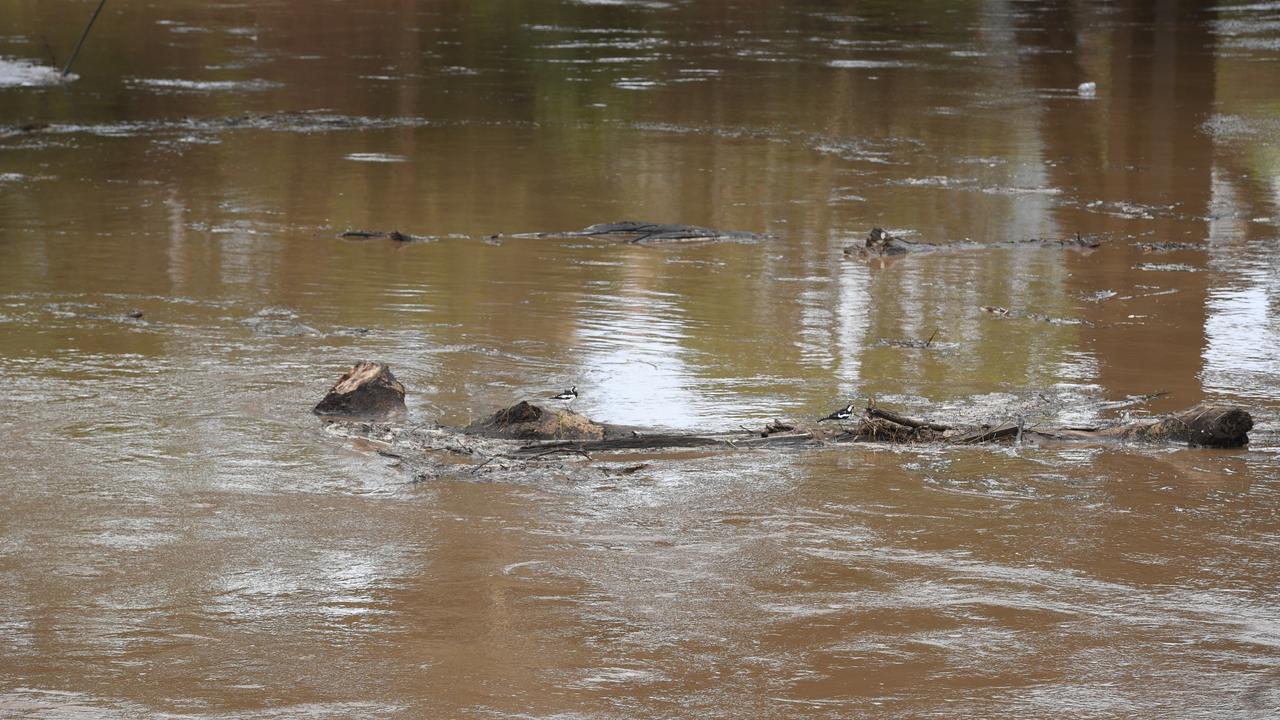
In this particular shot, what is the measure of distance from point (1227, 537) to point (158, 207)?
35.3 feet

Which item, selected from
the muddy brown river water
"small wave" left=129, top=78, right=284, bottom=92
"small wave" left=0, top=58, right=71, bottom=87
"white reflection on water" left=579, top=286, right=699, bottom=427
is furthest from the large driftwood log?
"small wave" left=0, top=58, right=71, bottom=87

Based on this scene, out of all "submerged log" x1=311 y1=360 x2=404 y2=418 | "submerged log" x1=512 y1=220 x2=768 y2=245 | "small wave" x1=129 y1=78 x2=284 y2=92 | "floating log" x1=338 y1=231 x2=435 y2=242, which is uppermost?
"small wave" x1=129 y1=78 x2=284 y2=92

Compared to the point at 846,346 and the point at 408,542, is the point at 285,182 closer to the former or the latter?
the point at 846,346

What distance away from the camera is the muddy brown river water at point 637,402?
5738mm

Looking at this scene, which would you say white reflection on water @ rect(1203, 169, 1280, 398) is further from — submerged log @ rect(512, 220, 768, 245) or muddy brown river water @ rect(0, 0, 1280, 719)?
submerged log @ rect(512, 220, 768, 245)

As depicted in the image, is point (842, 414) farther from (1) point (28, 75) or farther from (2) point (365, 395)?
(1) point (28, 75)

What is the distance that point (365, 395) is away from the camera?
336 inches

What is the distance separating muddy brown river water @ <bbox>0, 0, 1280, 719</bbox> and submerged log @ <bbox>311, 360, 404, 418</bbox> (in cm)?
19

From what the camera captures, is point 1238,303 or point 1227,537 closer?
point 1227,537

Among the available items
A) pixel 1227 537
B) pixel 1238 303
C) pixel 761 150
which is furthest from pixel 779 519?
pixel 761 150

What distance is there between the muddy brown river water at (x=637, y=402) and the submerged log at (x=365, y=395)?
19cm

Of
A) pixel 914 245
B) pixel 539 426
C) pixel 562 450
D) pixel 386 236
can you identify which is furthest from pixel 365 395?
pixel 914 245

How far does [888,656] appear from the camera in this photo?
5801 mm

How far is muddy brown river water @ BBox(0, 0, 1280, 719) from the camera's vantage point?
5738 millimetres
